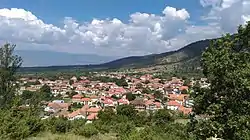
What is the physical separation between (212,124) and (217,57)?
2284mm

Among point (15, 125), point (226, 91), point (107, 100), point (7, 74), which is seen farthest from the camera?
point (107, 100)

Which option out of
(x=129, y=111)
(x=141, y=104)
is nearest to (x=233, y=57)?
(x=129, y=111)

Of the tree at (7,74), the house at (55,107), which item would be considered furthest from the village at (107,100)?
the tree at (7,74)

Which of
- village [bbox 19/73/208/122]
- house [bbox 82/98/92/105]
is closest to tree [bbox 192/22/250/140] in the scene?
village [bbox 19/73/208/122]

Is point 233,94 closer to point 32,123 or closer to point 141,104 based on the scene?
point 32,123

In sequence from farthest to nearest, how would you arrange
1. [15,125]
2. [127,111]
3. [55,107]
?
1. [55,107]
2. [127,111]
3. [15,125]

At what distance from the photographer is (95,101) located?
83438mm

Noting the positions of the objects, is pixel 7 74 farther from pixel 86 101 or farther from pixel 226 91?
pixel 86 101

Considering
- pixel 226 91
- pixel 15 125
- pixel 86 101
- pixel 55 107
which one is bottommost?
pixel 86 101

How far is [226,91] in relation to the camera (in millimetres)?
12477

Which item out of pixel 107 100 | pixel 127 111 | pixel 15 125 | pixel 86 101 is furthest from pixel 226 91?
pixel 86 101

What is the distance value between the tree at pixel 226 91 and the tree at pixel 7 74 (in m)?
10.8

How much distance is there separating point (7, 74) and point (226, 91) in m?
12.1

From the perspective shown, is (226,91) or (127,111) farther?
(127,111)
